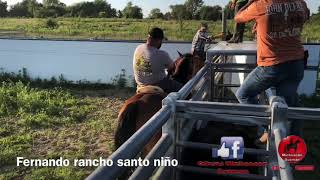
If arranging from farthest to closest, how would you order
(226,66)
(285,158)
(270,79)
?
1. (226,66)
2. (270,79)
3. (285,158)

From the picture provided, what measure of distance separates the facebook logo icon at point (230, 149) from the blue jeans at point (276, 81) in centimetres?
108

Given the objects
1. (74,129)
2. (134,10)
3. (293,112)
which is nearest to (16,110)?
(74,129)

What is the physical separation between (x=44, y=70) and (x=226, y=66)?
11213mm

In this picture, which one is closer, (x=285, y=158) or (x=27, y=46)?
(x=285, y=158)

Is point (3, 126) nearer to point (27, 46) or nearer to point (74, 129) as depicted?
point (74, 129)

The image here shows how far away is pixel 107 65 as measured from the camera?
14523 mm

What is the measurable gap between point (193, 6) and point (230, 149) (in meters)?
36.2

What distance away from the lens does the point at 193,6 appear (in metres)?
37.9

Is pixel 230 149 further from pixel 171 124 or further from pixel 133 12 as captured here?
pixel 133 12

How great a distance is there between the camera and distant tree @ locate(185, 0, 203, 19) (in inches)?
1385

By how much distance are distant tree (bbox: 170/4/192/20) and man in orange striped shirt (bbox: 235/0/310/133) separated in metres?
32.6

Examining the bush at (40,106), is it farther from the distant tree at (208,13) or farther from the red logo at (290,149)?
the distant tree at (208,13)

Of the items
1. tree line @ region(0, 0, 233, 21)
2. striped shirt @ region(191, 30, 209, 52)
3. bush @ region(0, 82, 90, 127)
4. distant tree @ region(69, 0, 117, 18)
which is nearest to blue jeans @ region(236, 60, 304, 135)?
bush @ region(0, 82, 90, 127)

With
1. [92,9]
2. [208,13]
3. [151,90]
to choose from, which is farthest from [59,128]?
[92,9]
